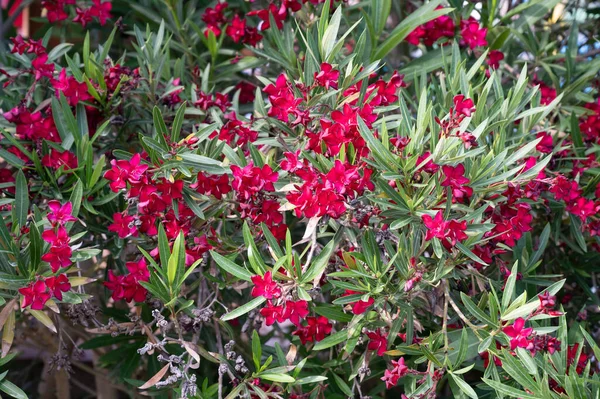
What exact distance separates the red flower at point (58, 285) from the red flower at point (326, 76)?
1.96ft

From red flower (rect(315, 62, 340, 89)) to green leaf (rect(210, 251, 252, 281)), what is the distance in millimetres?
386

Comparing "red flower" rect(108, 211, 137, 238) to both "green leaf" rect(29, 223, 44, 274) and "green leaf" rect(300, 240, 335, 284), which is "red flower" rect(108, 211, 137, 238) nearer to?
"green leaf" rect(29, 223, 44, 274)

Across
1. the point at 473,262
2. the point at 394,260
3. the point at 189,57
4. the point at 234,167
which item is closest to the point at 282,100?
the point at 234,167

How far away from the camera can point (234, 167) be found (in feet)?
4.94

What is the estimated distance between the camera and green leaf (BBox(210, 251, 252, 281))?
4.76 ft

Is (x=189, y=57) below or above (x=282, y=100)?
below

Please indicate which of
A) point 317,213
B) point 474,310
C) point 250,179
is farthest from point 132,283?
point 474,310

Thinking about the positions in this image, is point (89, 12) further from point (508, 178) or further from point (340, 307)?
point (508, 178)

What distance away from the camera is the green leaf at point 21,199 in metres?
1.55

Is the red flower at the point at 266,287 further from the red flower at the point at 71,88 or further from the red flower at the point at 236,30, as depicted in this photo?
the red flower at the point at 236,30

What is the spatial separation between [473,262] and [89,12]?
1214 mm

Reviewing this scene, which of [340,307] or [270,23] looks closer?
[340,307]

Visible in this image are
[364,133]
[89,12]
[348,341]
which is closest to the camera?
[364,133]

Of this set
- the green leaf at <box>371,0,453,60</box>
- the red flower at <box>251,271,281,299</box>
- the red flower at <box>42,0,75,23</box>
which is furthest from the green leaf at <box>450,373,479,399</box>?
the red flower at <box>42,0,75,23</box>
